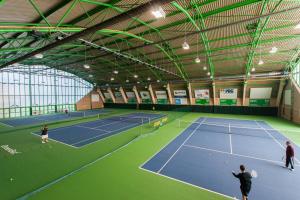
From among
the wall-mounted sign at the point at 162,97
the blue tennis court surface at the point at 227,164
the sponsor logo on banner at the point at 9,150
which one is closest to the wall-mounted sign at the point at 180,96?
the wall-mounted sign at the point at 162,97

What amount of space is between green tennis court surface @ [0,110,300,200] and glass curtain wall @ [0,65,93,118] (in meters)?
25.6

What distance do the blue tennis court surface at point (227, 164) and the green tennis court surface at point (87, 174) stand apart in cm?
90

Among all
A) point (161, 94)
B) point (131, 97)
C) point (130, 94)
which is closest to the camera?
point (161, 94)

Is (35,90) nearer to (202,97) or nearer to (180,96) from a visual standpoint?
(180,96)

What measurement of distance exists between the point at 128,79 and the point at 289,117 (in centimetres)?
3480

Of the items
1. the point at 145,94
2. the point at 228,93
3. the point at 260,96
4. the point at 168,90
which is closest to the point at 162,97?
the point at 168,90

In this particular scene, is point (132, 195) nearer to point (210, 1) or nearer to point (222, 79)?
point (210, 1)

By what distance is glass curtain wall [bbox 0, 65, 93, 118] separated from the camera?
3231 centimetres

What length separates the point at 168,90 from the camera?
129 ft

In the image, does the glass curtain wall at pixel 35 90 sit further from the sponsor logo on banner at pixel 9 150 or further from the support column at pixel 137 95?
the sponsor logo on banner at pixel 9 150

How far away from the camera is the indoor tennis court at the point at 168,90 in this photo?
25.9 feet

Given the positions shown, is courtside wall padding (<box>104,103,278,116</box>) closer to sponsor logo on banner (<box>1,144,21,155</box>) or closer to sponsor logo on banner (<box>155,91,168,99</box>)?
sponsor logo on banner (<box>155,91,168,99</box>)

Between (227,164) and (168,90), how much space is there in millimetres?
30047

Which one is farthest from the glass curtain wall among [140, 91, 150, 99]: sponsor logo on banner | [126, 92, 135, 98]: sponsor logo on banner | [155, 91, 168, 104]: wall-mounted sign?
[155, 91, 168, 104]: wall-mounted sign
